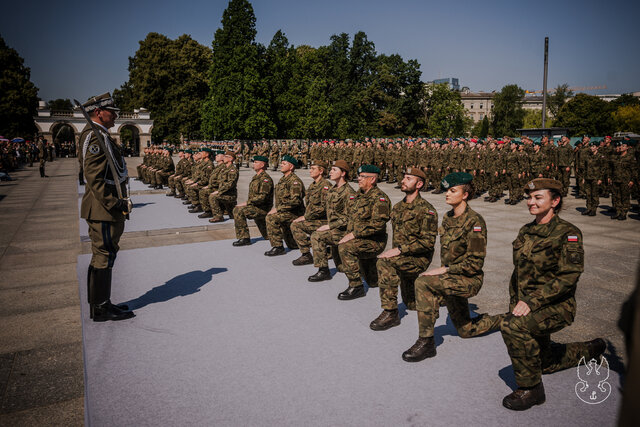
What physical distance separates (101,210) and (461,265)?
156 inches

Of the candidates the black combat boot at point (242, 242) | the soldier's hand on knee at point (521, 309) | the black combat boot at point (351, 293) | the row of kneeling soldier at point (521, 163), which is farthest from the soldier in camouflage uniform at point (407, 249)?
the black combat boot at point (242, 242)

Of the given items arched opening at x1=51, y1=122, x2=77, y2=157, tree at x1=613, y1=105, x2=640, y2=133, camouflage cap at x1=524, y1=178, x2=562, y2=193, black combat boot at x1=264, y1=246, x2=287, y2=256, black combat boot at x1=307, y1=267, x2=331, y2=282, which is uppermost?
tree at x1=613, y1=105, x2=640, y2=133

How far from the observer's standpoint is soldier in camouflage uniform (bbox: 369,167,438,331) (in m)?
4.84

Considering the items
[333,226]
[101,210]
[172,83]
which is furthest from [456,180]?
[172,83]

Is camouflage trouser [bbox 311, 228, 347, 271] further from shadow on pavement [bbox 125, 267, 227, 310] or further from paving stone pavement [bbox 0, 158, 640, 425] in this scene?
paving stone pavement [bbox 0, 158, 640, 425]

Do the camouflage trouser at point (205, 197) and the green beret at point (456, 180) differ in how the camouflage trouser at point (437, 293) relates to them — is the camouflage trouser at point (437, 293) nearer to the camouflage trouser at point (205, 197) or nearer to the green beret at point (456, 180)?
the green beret at point (456, 180)

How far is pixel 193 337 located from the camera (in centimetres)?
466

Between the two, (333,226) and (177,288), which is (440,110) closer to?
(333,226)

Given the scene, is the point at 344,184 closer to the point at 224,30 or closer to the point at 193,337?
the point at 193,337

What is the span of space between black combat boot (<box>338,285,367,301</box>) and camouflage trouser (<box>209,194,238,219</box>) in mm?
6138

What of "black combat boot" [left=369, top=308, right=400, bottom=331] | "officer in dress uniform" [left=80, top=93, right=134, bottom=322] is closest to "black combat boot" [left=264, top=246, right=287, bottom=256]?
"officer in dress uniform" [left=80, top=93, right=134, bottom=322]

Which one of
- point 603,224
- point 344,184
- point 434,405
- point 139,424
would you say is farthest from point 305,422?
point 603,224

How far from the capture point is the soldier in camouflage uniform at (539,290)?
10.8ft

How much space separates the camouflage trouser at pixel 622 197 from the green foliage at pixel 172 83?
165 ft
